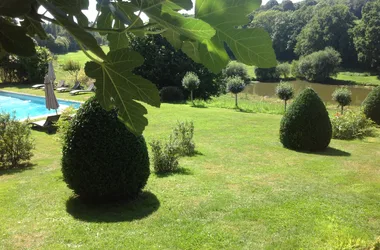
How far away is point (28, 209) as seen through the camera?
18.0 feet

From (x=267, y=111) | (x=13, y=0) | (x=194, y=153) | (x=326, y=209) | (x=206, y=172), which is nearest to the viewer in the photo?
(x=13, y=0)

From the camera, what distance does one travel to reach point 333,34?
51.4 metres

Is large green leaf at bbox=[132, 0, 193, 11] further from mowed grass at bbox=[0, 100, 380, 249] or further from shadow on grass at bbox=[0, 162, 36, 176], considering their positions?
shadow on grass at bbox=[0, 162, 36, 176]

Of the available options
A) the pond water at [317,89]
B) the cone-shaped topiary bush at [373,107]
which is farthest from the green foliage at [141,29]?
the pond water at [317,89]

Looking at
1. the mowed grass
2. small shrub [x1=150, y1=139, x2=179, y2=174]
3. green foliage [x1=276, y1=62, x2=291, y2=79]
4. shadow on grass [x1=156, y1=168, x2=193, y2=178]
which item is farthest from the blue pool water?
green foliage [x1=276, y1=62, x2=291, y2=79]

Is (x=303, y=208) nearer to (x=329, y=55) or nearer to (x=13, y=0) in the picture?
(x=13, y=0)

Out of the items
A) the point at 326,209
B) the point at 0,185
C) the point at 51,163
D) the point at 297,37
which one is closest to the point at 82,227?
the point at 0,185

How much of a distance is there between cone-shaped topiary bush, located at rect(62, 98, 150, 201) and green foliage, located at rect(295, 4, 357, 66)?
50108 millimetres

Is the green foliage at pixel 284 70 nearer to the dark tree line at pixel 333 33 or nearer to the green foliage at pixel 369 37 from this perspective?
the dark tree line at pixel 333 33

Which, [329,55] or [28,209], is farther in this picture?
[329,55]

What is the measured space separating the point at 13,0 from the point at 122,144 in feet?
17.0

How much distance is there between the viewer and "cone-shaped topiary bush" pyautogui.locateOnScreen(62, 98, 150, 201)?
A: 5.40 m

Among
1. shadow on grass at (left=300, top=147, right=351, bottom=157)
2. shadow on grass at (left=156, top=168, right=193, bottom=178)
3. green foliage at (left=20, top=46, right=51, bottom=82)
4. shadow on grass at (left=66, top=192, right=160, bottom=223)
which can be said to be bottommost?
shadow on grass at (left=66, top=192, right=160, bottom=223)

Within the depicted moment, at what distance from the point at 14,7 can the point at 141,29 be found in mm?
175
